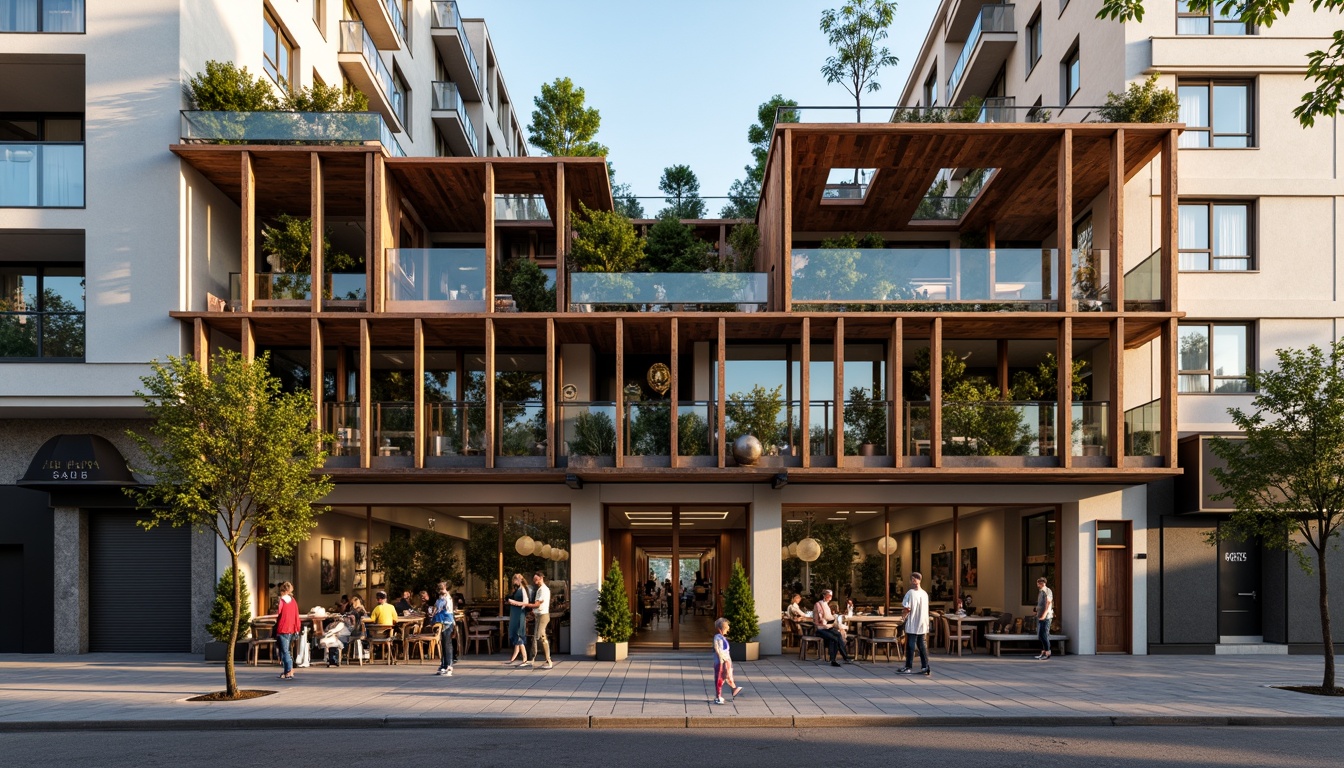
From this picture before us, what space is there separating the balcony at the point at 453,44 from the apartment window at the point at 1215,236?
83.2 ft

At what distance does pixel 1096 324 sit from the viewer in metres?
20.5

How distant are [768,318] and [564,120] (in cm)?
1883

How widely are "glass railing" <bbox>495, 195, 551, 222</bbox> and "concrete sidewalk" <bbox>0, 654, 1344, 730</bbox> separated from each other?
13.6 metres

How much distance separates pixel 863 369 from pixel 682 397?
4.20 metres

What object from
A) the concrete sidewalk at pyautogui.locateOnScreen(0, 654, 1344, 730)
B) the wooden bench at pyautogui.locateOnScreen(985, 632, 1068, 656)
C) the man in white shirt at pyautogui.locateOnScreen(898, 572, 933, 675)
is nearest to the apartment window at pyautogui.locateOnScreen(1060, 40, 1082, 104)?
the wooden bench at pyautogui.locateOnScreen(985, 632, 1068, 656)

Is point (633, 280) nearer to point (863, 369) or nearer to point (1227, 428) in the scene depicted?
point (863, 369)

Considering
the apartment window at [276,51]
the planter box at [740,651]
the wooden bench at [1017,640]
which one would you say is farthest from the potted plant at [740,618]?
the apartment window at [276,51]

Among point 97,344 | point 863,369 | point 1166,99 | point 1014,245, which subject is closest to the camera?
point 97,344

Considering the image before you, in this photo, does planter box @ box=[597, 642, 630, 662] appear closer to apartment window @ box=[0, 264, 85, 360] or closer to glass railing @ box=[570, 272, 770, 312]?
glass railing @ box=[570, 272, 770, 312]

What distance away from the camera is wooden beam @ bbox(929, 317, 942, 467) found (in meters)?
19.9

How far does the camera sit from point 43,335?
19.9m

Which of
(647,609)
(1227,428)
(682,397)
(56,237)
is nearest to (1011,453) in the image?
(1227,428)

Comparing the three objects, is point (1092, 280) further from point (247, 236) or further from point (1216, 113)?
point (247, 236)

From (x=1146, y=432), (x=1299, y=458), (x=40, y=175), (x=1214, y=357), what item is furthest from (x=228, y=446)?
(x=1214, y=357)
